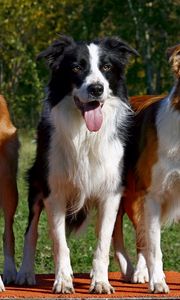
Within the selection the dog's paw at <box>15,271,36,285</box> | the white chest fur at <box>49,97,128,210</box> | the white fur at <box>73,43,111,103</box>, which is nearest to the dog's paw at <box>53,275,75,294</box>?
the dog's paw at <box>15,271,36,285</box>

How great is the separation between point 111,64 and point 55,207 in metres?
1.35

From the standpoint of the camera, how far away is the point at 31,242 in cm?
799

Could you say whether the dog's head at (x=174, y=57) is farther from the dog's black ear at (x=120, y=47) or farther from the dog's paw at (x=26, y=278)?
the dog's paw at (x=26, y=278)

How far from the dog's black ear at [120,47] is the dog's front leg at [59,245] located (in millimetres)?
1401

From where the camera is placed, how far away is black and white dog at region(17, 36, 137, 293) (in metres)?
7.30

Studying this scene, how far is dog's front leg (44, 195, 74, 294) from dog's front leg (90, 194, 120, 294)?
22cm

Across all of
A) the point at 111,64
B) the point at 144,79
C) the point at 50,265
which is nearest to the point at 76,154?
the point at 111,64

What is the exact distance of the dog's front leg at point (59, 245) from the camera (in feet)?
23.7

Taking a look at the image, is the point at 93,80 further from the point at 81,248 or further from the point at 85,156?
the point at 81,248

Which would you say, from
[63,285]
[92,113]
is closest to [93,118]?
[92,113]

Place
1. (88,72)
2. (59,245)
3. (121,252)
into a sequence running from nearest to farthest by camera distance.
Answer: (88,72) → (59,245) → (121,252)

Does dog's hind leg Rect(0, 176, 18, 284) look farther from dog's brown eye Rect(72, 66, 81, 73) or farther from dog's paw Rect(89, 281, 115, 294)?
dog's brown eye Rect(72, 66, 81, 73)

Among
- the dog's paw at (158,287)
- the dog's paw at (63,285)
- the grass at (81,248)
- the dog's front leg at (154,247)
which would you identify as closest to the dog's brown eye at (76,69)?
the dog's front leg at (154,247)

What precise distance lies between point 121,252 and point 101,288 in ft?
3.14
